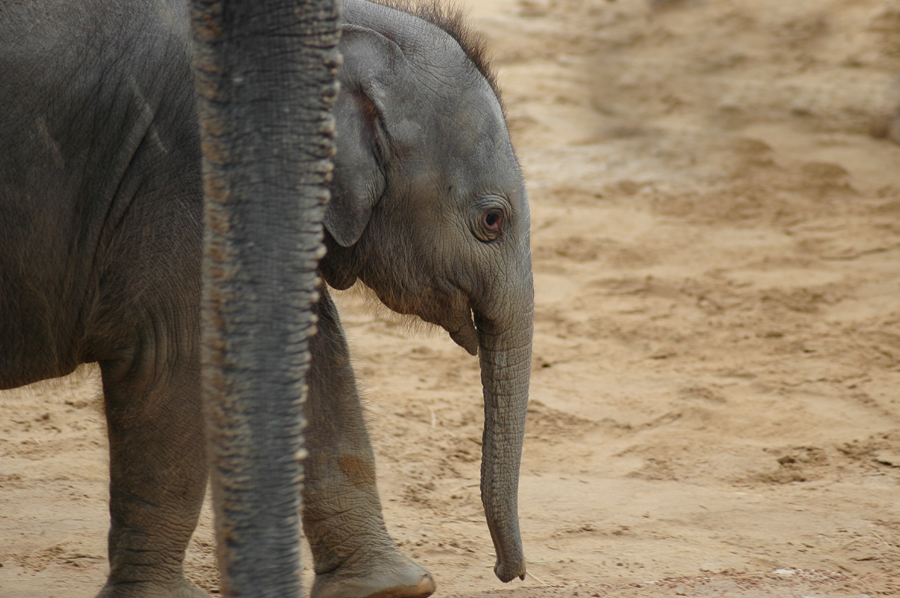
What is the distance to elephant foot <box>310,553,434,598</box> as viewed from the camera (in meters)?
3.46

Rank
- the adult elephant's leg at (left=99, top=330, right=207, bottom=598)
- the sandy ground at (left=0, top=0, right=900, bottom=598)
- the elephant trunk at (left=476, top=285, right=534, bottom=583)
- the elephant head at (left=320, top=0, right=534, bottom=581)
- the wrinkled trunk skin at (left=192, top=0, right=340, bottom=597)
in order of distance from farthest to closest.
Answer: the sandy ground at (left=0, top=0, right=900, bottom=598), the elephant trunk at (left=476, top=285, right=534, bottom=583), the elephant head at (left=320, top=0, right=534, bottom=581), the adult elephant's leg at (left=99, top=330, right=207, bottom=598), the wrinkled trunk skin at (left=192, top=0, right=340, bottom=597)

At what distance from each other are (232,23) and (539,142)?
808 cm

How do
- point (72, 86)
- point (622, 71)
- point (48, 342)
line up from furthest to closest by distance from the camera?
point (622, 71) → point (48, 342) → point (72, 86)

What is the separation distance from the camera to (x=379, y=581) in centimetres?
347

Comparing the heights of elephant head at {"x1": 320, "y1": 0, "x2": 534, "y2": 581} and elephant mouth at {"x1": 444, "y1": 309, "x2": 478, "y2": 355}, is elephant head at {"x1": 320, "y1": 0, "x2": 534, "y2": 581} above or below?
above

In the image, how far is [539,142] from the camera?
9641 mm

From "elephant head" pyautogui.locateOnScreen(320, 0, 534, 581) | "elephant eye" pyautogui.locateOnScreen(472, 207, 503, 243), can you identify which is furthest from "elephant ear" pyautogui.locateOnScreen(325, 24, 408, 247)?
"elephant eye" pyautogui.locateOnScreen(472, 207, 503, 243)

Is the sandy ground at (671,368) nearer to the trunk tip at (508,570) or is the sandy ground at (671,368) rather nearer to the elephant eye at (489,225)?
the trunk tip at (508,570)

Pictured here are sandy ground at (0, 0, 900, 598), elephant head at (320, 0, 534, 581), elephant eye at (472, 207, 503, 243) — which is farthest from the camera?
sandy ground at (0, 0, 900, 598)

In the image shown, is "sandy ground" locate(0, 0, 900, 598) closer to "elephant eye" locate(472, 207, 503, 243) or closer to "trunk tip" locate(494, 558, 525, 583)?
"trunk tip" locate(494, 558, 525, 583)

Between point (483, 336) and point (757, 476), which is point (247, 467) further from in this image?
point (757, 476)

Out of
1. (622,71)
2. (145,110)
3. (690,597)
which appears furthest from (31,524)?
(622,71)

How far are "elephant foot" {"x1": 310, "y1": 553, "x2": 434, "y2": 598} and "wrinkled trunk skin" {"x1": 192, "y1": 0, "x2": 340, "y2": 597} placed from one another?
1.81m

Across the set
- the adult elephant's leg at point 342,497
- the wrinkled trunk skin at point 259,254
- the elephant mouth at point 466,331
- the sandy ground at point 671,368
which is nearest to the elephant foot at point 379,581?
the adult elephant's leg at point 342,497
